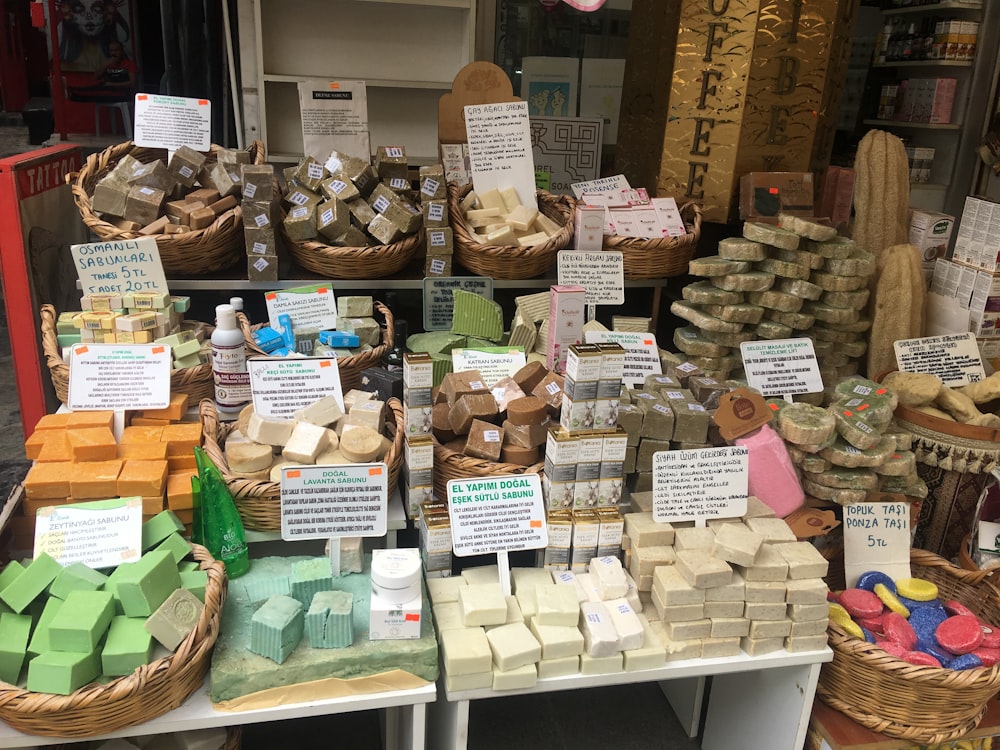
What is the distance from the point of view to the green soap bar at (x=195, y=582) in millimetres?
1713

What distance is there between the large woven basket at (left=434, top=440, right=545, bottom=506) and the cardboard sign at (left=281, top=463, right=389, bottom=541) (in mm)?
280

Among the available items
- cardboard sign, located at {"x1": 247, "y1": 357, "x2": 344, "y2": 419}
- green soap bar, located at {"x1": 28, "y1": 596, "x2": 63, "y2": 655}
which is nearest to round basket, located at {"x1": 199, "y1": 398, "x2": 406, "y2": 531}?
cardboard sign, located at {"x1": 247, "y1": 357, "x2": 344, "y2": 419}

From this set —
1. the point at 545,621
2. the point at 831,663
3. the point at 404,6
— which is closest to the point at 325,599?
the point at 545,621

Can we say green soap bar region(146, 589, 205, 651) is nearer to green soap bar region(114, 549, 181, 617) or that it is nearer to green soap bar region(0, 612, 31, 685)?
green soap bar region(114, 549, 181, 617)

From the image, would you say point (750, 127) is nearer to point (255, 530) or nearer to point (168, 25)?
point (255, 530)

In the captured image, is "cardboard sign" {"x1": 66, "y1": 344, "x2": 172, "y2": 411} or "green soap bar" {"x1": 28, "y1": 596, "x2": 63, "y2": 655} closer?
"green soap bar" {"x1": 28, "y1": 596, "x2": 63, "y2": 655}

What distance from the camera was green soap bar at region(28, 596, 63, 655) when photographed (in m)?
1.54

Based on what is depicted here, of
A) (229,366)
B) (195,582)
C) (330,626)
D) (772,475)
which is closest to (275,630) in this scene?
(330,626)

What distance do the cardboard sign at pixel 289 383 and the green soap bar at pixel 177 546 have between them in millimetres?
439

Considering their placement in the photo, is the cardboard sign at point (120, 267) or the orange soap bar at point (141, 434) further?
the cardboard sign at point (120, 267)

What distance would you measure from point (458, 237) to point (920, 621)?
6.23 feet

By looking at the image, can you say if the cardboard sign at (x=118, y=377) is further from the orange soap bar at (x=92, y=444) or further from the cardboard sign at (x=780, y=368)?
the cardboard sign at (x=780, y=368)

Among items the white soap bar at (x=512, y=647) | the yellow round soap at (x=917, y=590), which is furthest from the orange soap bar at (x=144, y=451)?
the yellow round soap at (x=917, y=590)

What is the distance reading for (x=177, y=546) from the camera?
1812mm
